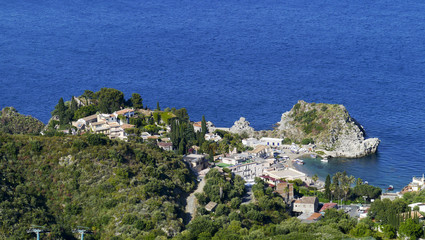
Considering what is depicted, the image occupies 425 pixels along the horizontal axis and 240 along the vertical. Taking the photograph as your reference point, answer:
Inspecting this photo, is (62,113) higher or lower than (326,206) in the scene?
higher

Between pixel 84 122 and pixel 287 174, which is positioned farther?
pixel 84 122

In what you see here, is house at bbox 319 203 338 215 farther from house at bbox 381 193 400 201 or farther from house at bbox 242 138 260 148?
house at bbox 242 138 260 148

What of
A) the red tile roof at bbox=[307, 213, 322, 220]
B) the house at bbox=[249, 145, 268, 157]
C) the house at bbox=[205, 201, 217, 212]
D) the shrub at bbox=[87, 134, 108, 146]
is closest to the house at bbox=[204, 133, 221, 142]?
the house at bbox=[249, 145, 268, 157]

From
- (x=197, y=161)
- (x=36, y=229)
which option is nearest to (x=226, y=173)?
(x=197, y=161)

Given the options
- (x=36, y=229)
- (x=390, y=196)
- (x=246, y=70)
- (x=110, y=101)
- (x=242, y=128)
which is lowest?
(x=36, y=229)

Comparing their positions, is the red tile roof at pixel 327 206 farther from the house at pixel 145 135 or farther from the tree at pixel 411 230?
the house at pixel 145 135

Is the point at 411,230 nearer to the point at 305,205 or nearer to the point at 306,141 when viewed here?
the point at 305,205

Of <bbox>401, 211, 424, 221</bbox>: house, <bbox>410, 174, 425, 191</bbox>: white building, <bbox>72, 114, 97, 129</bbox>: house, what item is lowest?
<bbox>401, 211, 424, 221</bbox>: house

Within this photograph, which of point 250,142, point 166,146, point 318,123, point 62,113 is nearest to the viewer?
point 166,146
